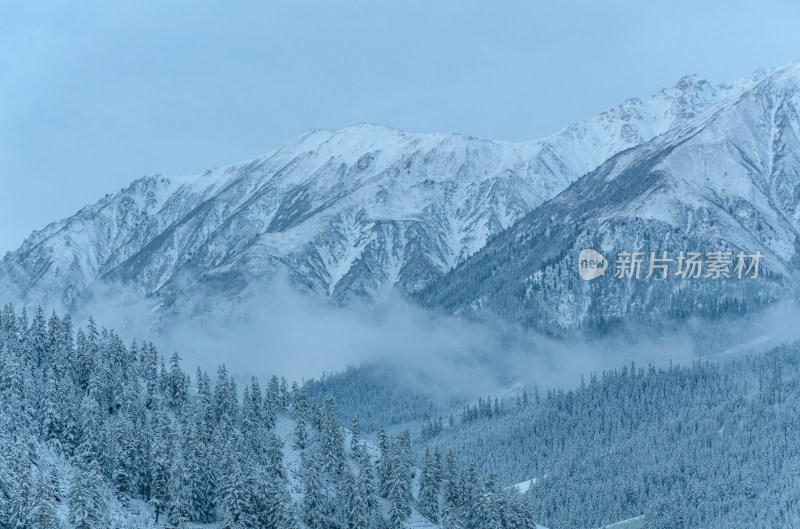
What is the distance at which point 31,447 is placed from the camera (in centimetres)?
14438

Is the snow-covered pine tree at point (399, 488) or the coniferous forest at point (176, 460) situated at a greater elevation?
the coniferous forest at point (176, 460)

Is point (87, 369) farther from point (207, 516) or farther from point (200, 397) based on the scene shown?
point (207, 516)

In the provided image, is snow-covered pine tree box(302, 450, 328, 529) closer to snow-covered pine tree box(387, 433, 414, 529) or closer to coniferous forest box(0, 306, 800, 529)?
coniferous forest box(0, 306, 800, 529)

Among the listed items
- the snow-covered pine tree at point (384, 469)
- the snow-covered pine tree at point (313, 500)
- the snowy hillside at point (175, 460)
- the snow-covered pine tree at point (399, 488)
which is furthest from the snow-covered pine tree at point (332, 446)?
the snow-covered pine tree at point (313, 500)

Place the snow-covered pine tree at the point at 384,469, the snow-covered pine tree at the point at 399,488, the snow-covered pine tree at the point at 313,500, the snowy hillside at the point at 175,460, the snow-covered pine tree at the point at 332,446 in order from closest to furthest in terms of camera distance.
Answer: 1. the snowy hillside at the point at 175,460
2. the snow-covered pine tree at the point at 313,500
3. the snow-covered pine tree at the point at 399,488
4. the snow-covered pine tree at the point at 384,469
5. the snow-covered pine tree at the point at 332,446

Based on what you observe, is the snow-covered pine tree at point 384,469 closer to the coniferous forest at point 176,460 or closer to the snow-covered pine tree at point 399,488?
the coniferous forest at point 176,460

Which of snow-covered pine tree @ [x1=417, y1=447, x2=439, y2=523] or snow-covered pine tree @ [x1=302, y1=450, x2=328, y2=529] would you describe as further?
snow-covered pine tree @ [x1=417, y1=447, x2=439, y2=523]

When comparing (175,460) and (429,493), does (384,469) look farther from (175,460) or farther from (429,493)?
(175,460)

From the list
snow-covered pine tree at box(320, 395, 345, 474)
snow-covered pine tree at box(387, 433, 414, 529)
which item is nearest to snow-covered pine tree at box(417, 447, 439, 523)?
snow-covered pine tree at box(387, 433, 414, 529)

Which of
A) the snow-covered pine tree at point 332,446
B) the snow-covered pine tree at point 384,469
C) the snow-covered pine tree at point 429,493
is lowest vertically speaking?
the snow-covered pine tree at point 429,493

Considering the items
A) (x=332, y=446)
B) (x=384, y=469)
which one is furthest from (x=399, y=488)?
(x=332, y=446)

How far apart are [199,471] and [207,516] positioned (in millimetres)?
7362

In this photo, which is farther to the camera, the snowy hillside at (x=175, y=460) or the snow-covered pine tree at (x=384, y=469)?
the snow-covered pine tree at (x=384, y=469)

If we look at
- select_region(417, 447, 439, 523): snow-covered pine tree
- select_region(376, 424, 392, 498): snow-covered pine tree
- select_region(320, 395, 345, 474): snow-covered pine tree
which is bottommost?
select_region(417, 447, 439, 523): snow-covered pine tree
